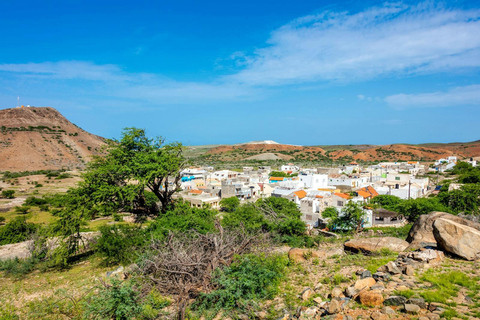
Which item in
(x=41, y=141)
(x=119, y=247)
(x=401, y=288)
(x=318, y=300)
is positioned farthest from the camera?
(x=41, y=141)

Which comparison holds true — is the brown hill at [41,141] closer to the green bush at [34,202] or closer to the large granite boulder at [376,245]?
the green bush at [34,202]

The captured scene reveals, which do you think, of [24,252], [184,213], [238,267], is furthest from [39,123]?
[238,267]

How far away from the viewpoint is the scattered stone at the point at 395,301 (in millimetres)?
6840

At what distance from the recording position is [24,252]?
19938 millimetres

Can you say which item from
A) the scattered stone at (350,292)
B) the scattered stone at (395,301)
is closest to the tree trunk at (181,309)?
the scattered stone at (350,292)

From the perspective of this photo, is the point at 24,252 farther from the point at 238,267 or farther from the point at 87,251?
the point at 238,267

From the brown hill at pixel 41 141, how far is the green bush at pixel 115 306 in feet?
228

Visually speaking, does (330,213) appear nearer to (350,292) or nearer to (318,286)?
(318,286)

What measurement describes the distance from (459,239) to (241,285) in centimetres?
760

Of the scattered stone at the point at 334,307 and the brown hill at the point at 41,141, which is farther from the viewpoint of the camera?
the brown hill at the point at 41,141

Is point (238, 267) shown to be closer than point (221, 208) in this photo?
Yes

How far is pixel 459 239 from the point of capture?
32.8 feet

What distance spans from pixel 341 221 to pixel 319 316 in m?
20.9

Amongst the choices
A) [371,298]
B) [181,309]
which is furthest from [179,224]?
[371,298]
